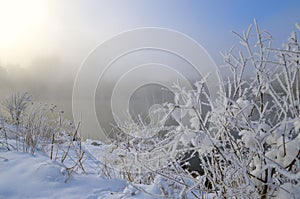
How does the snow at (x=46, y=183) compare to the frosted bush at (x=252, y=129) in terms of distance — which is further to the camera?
the snow at (x=46, y=183)

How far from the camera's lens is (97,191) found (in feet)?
7.44

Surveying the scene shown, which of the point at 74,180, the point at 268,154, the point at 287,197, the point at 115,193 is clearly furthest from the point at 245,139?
Result: the point at 74,180

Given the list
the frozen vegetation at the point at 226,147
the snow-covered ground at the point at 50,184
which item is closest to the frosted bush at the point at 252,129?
the frozen vegetation at the point at 226,147

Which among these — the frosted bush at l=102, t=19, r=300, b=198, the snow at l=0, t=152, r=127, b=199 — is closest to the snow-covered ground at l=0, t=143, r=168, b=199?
the snow at l=0, t=152, r=127, b=199

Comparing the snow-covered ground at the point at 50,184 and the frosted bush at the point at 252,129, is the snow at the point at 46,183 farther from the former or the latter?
the frosted bush at the point at 252,129

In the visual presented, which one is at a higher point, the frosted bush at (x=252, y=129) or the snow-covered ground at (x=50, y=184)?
the frosted bush at (x=252, y=129)

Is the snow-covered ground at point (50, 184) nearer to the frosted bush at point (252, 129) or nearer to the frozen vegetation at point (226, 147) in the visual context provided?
the frozen vegetation at point (226, 147)

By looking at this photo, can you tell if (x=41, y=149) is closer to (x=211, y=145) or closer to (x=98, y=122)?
(x=98, y=122)

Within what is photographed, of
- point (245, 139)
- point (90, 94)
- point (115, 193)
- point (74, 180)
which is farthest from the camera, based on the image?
point (90, 94)

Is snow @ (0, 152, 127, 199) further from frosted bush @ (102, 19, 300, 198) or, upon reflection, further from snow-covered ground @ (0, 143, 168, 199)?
frosted bush @ (102, 19, 300, 198)

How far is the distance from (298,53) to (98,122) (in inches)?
174

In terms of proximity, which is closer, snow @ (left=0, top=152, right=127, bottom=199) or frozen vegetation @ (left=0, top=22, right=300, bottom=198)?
frozen vegetation @ (left=0, top=22, right=300, bottom=198)

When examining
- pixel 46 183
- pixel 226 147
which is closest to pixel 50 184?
pixel 46 183

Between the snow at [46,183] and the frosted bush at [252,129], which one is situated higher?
the frosted bush at [252,129]
